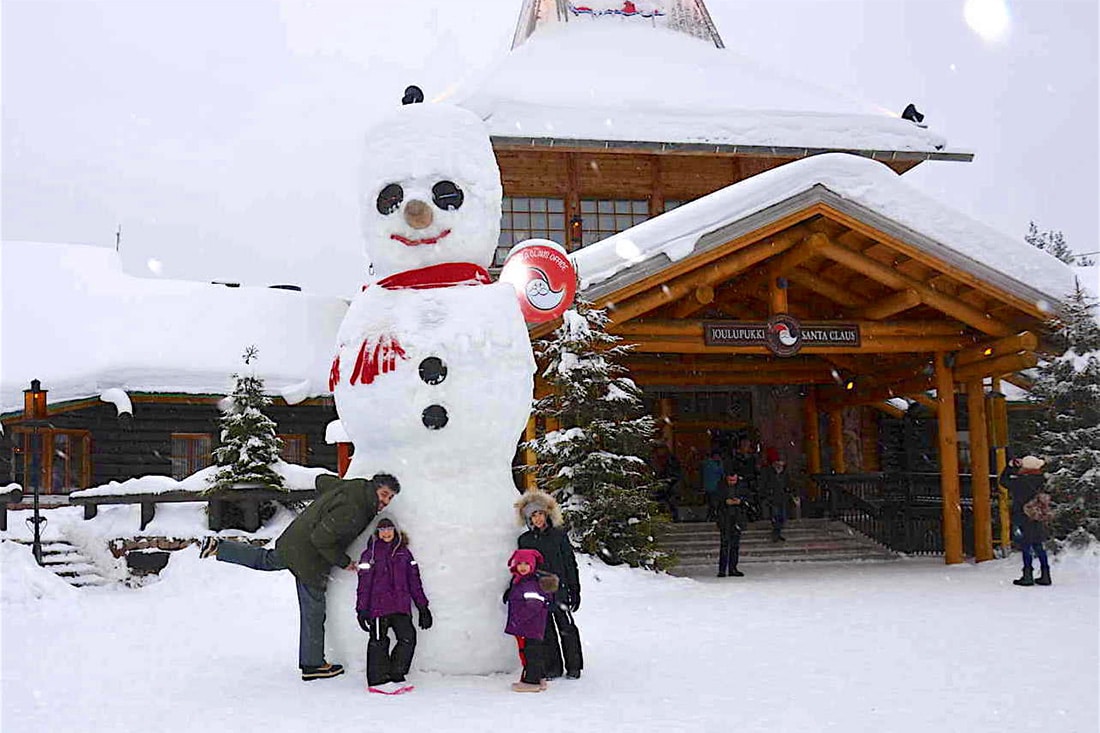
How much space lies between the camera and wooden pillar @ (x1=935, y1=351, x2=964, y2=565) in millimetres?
14008

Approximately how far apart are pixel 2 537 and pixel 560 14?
14466 mm

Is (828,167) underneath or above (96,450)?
above

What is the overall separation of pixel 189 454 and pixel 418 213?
12602 mm

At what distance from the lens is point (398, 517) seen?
6.84m

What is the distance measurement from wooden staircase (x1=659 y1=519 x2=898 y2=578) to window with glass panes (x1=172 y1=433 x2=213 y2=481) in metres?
8.06

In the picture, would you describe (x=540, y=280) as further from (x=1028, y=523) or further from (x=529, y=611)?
(x=1028, y=523)

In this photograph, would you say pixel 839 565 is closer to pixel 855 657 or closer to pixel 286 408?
pixel 855 657

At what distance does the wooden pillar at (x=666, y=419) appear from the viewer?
701 inches

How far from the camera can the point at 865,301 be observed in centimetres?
1452

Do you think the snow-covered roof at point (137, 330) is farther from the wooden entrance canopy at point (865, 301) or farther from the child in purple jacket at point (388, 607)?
the child in purple jacket at point (388, 607)

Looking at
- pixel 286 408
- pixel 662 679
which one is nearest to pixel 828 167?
pixel 662 679

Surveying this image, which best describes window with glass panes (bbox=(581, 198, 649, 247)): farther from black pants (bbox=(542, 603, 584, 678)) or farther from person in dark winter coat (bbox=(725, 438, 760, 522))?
black pants (bbox=(542, 603, 584, 678))

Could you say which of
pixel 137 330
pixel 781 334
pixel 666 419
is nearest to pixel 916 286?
pixel 781 334

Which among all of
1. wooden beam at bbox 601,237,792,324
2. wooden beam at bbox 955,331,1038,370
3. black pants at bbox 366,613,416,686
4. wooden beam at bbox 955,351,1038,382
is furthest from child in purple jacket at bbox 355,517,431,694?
wooden beam at bbox 955,351,1038,382
